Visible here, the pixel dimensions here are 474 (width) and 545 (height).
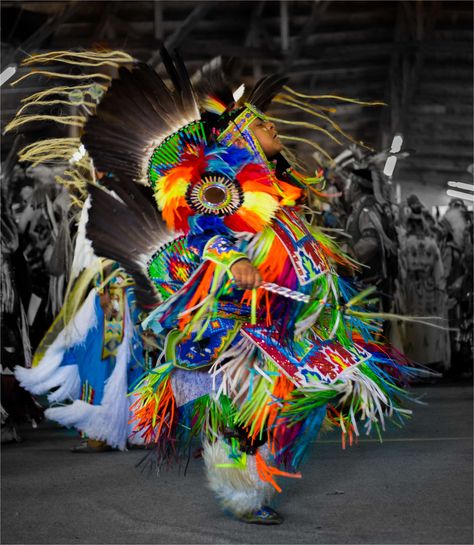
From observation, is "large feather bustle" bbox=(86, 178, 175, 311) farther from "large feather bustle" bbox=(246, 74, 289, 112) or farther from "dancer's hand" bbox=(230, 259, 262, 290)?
"large feather bustle" bbox=(246, 74, 289, 112)

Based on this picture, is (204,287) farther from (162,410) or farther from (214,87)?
(214,87)

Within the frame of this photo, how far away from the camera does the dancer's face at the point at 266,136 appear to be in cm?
404

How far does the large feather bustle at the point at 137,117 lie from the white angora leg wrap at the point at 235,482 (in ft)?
3.63

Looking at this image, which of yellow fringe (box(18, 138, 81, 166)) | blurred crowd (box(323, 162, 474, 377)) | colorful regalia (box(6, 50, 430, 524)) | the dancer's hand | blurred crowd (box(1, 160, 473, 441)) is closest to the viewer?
the dancer's hand

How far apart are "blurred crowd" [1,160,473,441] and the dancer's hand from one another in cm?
55

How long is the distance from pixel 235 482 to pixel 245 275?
32.0 inches

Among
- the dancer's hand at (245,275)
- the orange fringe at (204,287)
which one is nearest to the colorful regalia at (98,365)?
the orange fringe at (204,287)

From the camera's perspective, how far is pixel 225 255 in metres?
3.76

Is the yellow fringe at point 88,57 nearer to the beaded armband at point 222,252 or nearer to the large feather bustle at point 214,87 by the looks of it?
the large feather bustle at point 214,87

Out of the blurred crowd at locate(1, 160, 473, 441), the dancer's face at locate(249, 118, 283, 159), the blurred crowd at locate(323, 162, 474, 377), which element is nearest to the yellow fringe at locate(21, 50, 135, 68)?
the dancer's face at locate(249, 118, 283, 159)

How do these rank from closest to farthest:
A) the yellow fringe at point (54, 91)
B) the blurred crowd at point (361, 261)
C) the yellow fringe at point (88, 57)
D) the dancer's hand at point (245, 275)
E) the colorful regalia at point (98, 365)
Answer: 1. the dancer's hand at point (245, 275)
2. the yellow fringe at point (88, 57)
3. the yellow fringe at point (54, 91)
4. the colorful regalia at point (98, 365)
5. the blurred crowd at point (361, 261)

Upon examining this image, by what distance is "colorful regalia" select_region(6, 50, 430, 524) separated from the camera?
3.81 meters

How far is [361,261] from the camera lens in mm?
8117

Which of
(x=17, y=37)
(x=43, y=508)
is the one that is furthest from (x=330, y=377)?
(x=17, y=37)
